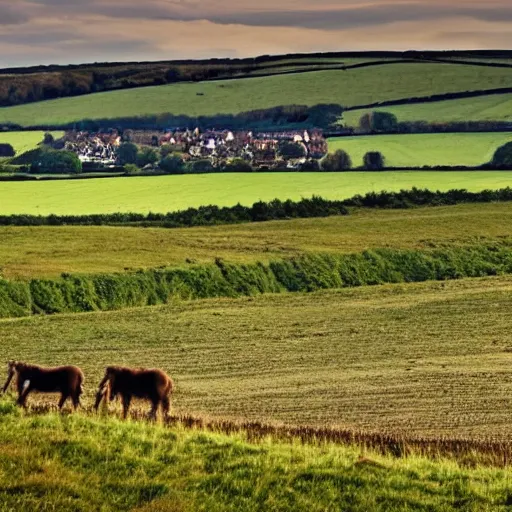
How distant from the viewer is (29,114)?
139250mm

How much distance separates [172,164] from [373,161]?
16136mm

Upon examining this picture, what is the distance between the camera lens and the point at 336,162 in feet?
304

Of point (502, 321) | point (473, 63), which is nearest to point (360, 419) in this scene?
point (502, 321)

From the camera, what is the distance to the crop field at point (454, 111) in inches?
4443

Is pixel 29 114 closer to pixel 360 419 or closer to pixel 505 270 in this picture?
pixel 505 270

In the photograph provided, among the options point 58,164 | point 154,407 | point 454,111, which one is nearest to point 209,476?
point 154,407

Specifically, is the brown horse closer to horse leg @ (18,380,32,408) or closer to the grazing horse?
horse leg @ (18,380,32,408)

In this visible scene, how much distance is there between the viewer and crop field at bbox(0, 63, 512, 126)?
130500 mm

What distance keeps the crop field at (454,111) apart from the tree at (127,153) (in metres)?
24.2

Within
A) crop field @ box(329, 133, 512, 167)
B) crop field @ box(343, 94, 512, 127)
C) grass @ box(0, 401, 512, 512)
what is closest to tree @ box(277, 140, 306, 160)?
crop field @ box(329, 133, 512, 167)

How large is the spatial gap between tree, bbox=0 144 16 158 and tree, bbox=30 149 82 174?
12.3 metres

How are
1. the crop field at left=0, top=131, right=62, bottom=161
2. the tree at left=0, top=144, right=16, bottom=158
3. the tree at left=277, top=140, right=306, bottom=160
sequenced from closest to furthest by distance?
the tree at left=277, top=140, right=306, bottom=160 → the tree at left=0, top=144, right=16, bottom=158 → the crop field at left=0, top=131, right=62, bottom=161

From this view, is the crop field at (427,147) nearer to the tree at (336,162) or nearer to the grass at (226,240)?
the tree at (336,162)

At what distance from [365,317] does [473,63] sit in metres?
104
